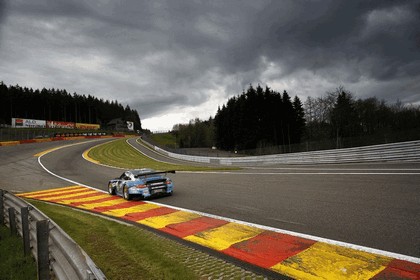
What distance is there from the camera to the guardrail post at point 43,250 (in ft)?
12.1

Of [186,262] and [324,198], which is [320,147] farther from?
[186,262]

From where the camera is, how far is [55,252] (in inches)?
145

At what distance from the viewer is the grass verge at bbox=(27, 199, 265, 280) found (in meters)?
4.07

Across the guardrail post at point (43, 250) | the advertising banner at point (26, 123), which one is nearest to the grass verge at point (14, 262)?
the guardrail post at point (43, 250)

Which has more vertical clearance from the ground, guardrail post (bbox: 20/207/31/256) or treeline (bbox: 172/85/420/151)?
treeline (bbox: 172/85/420/151)

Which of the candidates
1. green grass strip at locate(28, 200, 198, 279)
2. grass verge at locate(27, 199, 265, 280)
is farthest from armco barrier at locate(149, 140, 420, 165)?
green grass strip at locate(28, 200, 198, 279)

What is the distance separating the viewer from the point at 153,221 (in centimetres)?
759

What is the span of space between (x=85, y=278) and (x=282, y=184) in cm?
969

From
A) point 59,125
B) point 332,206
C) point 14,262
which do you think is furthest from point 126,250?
point 59,125

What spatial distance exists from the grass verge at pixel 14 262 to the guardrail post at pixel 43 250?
4.56 feet

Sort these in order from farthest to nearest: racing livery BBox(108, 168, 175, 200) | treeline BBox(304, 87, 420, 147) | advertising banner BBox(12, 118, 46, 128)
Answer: advertising banner BBox(12, 118, 46, 128) < treeline BBox(304, 87, 420, 147) < racing livery BBox(108, 168, 175, 200)

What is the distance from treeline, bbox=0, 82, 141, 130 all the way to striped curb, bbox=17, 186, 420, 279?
10770 centimetres

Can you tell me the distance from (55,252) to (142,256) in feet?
5.26

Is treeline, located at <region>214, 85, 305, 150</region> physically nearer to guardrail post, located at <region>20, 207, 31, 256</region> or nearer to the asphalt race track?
the asphalt race track
